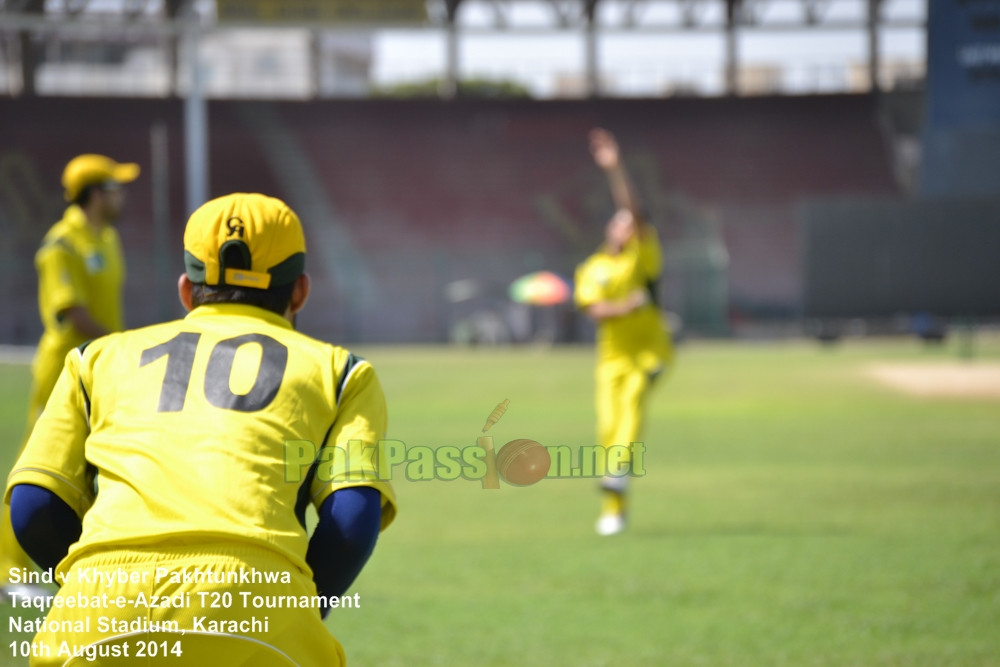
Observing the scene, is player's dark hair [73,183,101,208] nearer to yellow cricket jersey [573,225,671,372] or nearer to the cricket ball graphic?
yellow cricket jersey [573,225,671,372]

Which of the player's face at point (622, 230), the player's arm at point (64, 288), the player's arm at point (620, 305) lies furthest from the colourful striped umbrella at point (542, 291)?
the player's arm at point (64, 288)

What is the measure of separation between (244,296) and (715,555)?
5261 millimetres

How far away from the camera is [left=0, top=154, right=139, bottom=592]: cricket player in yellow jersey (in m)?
6.06

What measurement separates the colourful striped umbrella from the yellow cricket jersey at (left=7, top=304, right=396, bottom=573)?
1207 inches

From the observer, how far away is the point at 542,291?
109 ft

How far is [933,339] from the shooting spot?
31.8 meters

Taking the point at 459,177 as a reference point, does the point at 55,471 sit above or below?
below

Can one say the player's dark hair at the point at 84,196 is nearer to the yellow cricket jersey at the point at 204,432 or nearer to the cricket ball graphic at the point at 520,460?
the yellow cricket jersey at the point at 204,432

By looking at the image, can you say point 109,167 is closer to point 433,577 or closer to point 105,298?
point 105,298

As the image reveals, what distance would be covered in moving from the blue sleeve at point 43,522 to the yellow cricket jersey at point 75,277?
3770 millimetres

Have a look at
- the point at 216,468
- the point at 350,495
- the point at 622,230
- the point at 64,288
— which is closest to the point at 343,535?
the point at 350,495

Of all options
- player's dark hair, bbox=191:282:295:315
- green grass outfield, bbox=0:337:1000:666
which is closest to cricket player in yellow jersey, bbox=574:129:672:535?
green grass outfield, bbox=0:337:1000:666

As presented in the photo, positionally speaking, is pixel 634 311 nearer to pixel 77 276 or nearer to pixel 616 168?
pixel 616 168

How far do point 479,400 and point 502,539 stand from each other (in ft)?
31.5
